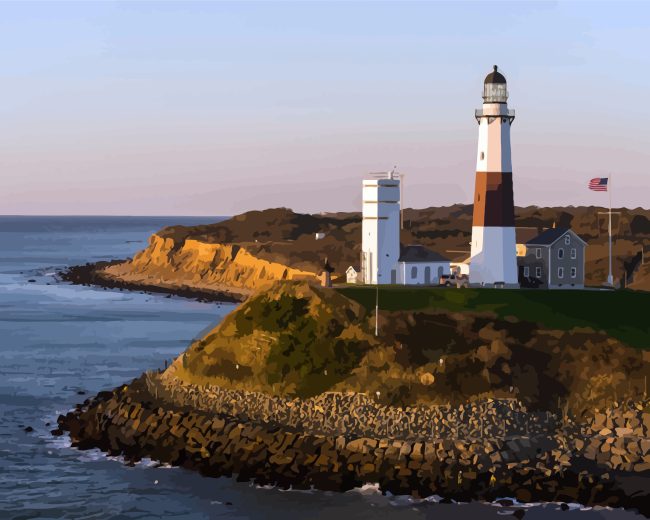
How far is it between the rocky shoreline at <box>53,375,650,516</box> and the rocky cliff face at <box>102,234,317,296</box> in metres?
66.1

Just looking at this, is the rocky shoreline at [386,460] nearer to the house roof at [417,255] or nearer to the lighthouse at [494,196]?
the lighthouse at [494,196]

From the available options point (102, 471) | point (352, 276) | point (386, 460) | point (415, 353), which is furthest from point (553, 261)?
point (102, 471)

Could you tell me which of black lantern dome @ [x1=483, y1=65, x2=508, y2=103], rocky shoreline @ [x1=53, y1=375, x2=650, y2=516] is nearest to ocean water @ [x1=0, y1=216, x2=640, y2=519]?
rocky shoreline @ [x1=53, y1=375, x2=650, y2=516]

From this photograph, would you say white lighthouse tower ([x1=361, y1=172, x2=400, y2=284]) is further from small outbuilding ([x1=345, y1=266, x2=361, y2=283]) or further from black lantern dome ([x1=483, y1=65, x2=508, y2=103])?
black lantern dome ([x1=483, y1=65, x2=508, y2=103])

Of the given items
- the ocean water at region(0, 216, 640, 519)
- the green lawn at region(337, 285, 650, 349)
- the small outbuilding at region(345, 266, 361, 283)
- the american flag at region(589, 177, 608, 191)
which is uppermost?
the american flag at region(589, 177, 608, 191)

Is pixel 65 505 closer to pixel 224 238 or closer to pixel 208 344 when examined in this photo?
pixel 208 344

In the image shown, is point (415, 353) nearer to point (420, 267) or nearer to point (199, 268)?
point (420, 267)

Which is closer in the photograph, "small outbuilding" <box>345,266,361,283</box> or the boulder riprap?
the boulder riprap

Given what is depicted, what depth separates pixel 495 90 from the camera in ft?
173

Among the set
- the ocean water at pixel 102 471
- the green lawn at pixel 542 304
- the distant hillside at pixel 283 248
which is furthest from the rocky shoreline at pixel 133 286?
the green lawn at pixel 542 304

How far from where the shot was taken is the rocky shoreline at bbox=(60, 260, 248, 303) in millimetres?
119625

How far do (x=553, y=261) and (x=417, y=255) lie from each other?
6937mm

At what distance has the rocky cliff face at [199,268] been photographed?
409ft

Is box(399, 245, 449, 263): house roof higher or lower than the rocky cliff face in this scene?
higher
